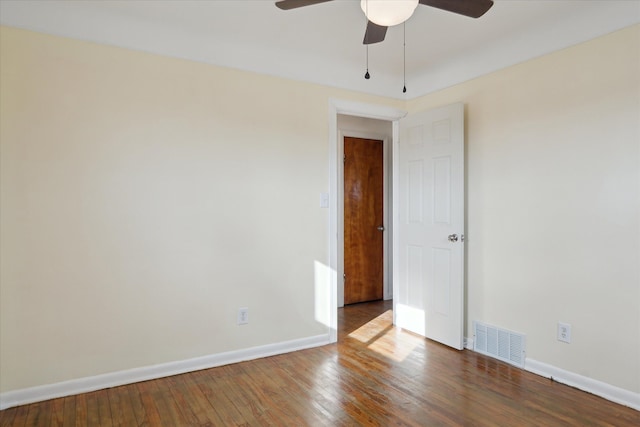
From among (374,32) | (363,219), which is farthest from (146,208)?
(363,219)

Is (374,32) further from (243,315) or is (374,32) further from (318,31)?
(243,315)

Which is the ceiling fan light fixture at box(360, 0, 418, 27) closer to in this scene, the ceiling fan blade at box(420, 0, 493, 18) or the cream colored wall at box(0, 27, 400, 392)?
the ceiling fan blade at box(420, 0, 493, 18)

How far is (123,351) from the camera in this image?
2.56 meters

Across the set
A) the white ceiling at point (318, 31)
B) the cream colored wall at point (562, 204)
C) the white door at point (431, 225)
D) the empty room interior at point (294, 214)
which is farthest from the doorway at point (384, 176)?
the cream colored wall at point (562, 204)

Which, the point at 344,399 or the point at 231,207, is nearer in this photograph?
the point at 344,399

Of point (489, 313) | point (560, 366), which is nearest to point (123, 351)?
point (489, 313)

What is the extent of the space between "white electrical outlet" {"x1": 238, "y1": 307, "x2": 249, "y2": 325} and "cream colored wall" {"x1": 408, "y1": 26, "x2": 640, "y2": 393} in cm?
185

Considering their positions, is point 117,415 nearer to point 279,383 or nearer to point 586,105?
point 279,383

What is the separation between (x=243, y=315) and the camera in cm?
298

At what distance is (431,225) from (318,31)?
6.13 feet

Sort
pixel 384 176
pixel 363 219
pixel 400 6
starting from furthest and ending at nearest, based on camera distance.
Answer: pixel 384 176, pixel 363 219, pixel 400 6

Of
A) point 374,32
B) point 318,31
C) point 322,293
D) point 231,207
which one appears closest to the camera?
point 374,32

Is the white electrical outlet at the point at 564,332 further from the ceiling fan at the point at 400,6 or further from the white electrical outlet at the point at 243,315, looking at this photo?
the white electrical outlet at the point at 243,315

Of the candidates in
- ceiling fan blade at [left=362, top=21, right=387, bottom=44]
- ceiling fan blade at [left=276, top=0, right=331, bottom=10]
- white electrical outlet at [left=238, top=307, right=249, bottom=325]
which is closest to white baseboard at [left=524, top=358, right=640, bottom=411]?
white electrical outlet at [left=238, top=307, right=249, bottom=325]
